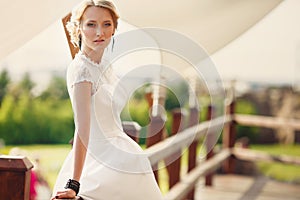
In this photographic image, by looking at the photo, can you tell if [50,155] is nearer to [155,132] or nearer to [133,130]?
[155,132]

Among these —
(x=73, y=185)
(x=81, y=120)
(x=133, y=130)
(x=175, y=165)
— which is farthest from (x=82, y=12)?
(x=175, y=165)

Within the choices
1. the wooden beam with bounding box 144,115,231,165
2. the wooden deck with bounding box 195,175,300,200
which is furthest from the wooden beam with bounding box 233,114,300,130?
the wooden beam with bounding box 144,115,231,165

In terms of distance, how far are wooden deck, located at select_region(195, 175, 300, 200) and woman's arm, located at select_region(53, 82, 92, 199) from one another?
3.31 m

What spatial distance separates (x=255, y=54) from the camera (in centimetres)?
1004

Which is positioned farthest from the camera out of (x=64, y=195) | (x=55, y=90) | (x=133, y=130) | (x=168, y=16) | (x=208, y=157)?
(x=55, y=90)

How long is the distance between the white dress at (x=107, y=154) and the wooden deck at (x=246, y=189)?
Answer: 319 centimetres

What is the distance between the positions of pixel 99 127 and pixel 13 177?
28cm

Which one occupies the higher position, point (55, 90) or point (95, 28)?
point (95, 28)

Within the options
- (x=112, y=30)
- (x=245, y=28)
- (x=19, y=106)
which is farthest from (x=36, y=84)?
(x=112, y=30)

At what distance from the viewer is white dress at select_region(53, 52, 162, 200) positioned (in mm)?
1642

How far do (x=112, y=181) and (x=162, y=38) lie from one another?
0.92 metres

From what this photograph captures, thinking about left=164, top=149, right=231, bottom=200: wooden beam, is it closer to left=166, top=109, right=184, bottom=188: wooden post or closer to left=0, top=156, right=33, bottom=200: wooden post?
left=166, top=109, right=184, bottom=188: wooden post

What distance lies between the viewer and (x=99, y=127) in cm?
170

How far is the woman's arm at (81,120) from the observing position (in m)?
1.60
